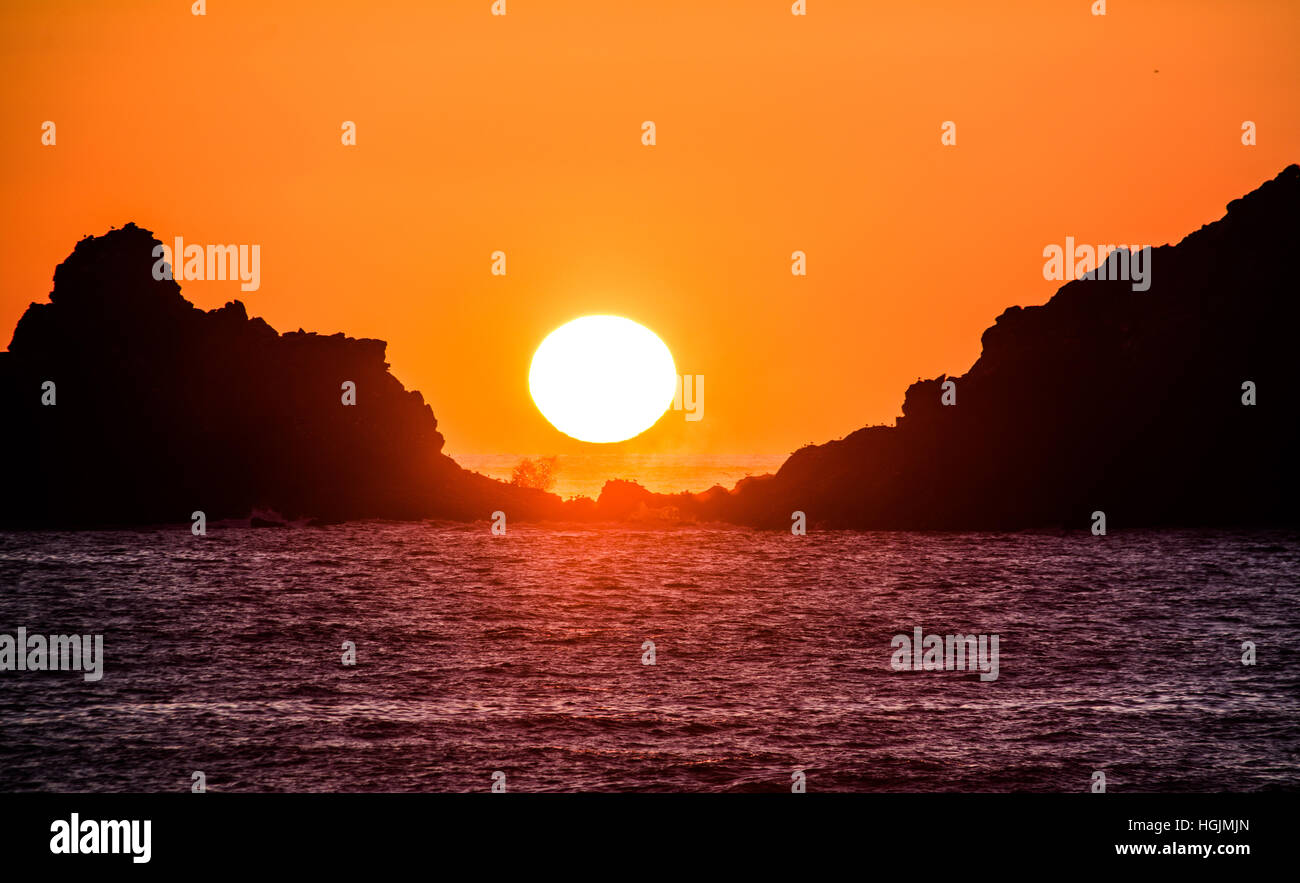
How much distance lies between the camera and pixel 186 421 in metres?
109

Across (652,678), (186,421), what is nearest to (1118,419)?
(652,678)

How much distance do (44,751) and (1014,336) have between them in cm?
9243

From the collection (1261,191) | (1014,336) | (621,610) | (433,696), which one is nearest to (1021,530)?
(1014,336)

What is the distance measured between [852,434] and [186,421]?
5746cm

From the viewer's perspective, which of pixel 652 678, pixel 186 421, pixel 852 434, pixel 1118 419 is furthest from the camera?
pixel 186 421

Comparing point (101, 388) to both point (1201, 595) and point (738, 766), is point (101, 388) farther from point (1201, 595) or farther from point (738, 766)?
point (738, 766)

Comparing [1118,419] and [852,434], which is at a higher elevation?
[1118,419]

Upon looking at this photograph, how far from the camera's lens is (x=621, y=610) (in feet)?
174

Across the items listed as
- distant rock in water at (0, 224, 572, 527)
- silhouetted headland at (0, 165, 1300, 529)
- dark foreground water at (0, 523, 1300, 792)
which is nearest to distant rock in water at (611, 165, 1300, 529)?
silhouetted headland at (0, 165, 1300, 529)

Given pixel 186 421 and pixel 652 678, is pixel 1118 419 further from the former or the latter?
pixel 186 421

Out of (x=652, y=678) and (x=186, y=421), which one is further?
(x=186, y=421)

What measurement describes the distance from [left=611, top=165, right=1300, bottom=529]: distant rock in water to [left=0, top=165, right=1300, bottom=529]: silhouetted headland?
166 millimetres

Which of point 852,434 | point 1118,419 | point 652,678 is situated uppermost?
point 1118,419

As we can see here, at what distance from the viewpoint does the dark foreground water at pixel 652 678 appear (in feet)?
82.7
